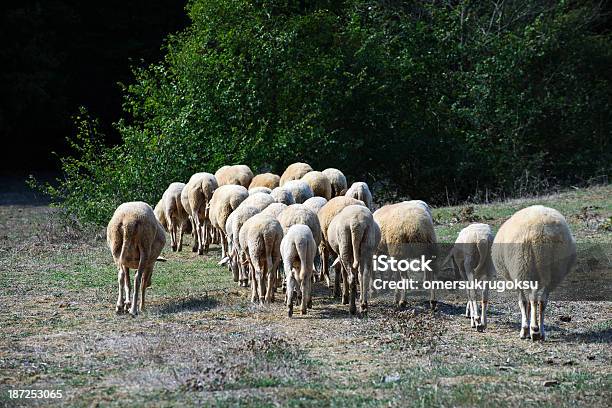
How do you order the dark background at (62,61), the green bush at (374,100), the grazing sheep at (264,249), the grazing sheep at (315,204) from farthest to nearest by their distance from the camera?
the dark background at (62,61)
the green bush at (374,100)
the grazing sheep at (315,204)
the grazing sheep at (264,249)

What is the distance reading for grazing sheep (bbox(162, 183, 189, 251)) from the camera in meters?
17.7

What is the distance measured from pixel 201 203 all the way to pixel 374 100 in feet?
27.7

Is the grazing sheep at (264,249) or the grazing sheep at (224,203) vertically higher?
the grazing sheep at (224,203)

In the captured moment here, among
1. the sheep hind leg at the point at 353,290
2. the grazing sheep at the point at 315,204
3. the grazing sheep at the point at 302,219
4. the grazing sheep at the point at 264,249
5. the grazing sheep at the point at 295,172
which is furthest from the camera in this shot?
the grazing sheep at the point at 295,172

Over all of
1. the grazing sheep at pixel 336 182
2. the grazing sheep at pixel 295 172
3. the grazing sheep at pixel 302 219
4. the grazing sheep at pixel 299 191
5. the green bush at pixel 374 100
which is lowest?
the grazing sheep at pixel 302 219

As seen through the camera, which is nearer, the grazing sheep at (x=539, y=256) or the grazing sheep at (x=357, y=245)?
the grazing sheep at (x=539, y=256)

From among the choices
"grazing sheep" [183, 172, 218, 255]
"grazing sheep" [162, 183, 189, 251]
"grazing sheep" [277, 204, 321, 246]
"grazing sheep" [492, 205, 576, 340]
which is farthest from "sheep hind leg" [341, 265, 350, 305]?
"grazing sheep" [162, 183, 189, 251]

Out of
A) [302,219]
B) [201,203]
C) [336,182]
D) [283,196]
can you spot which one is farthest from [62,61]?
[302,219]

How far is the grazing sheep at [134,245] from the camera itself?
11844mm

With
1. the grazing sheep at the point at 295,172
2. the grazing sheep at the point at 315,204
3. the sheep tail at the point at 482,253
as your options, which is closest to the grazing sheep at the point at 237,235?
the grazing sheep at the point at 315,204

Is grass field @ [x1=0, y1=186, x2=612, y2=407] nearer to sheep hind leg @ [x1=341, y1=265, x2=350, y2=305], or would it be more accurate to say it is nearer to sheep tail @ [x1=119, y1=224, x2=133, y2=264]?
sheep hind leg @ [x1=341, y1=265, x2=350, y2=305]

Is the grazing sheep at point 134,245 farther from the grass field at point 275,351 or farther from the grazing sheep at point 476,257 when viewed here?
the grazing sheep at point 476,257

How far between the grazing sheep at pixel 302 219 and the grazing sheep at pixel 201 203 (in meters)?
4.33

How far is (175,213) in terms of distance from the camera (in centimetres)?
1794
